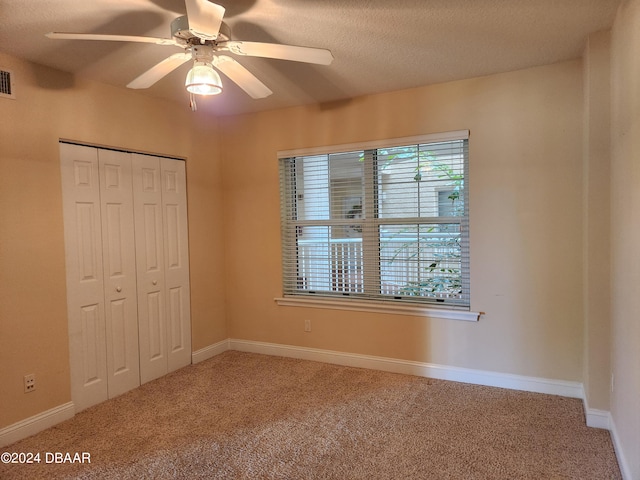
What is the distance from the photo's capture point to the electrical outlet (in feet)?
8.53

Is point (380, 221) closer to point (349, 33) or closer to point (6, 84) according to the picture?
point (349, 33)

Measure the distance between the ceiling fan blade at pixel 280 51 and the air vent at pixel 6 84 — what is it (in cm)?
154

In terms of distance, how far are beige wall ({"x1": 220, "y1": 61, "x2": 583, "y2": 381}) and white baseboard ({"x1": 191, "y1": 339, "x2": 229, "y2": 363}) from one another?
3.80 feet

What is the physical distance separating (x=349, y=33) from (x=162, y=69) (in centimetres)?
108

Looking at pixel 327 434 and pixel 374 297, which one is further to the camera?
pixel 374 297

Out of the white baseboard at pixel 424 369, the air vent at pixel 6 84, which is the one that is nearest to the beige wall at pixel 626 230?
the white baseboard at pixel 424 369

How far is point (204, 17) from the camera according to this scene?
5.46ft

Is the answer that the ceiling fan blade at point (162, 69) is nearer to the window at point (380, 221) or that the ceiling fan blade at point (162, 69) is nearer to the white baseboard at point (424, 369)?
the window at point (380, 221)

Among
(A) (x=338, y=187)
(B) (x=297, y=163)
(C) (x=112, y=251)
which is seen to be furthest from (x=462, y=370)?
(C) (x=112, y=251)

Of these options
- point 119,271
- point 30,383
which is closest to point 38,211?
point 119,271

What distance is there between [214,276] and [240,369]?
0.99 m

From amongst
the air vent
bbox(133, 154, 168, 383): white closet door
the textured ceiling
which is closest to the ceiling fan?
the textured ceiling

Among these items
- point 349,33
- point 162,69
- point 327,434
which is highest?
point 349,33

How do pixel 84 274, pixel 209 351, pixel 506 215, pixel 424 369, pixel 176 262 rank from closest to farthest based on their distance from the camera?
pixel 84 274
pixel 506 215
pixel 424 369
pixel 176 262
pixel 209 351
